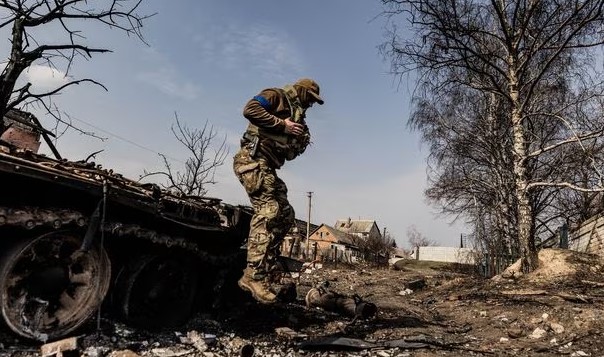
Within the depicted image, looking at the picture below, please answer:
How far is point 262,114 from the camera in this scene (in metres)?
Result: 4.86

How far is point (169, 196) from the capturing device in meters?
5.05

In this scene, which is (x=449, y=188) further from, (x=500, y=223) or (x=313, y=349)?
(x=313, y=349)

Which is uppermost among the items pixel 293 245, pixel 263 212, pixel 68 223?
pixel 293 245

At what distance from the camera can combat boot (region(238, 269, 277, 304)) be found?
4566 mm

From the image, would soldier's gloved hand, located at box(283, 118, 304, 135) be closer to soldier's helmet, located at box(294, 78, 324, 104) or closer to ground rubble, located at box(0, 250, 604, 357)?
soldier's helmet, located at box(294, 78, 324, 104)

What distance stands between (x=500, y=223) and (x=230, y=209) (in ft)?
56.4

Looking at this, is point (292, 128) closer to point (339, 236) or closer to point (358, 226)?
point (339, 236)

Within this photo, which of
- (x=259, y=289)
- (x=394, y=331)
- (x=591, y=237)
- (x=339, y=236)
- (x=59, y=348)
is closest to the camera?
(x=59, y=348)

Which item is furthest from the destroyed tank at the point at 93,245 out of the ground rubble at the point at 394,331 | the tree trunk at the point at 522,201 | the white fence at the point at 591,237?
the white fence at the point at 591,237

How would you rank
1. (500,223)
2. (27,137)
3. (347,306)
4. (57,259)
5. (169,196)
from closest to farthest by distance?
(57,259) → (169,196) → (347,306) → (27,137) → (500,223)

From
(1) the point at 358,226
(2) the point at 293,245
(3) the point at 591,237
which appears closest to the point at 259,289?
(2) the point at 293,245

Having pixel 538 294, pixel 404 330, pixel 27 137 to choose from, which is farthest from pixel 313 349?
pixel 27 137

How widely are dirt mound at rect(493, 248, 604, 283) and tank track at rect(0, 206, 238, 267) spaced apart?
694 centimetres

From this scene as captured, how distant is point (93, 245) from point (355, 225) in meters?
80.4
